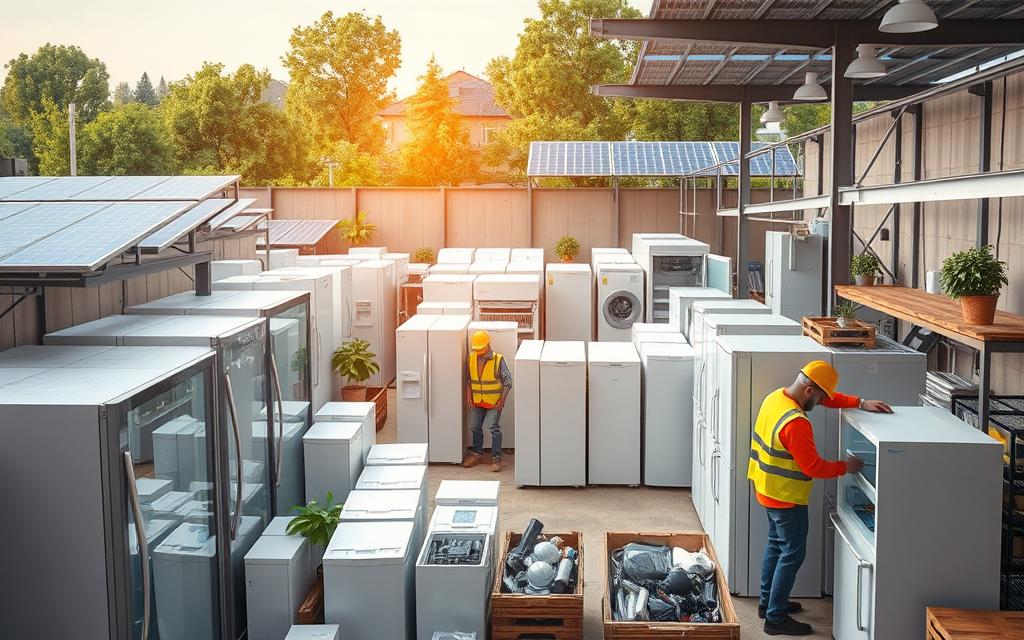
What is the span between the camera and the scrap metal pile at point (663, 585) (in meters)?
6.12

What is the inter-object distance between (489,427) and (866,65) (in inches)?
222

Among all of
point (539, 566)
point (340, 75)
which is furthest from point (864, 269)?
point (340, 75)

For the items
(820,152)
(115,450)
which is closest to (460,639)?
(115,450)

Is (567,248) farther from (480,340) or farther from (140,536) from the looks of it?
(140,536)

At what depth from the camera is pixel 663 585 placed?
6402 millimetres

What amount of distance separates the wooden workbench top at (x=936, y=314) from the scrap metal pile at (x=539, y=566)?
2989mm

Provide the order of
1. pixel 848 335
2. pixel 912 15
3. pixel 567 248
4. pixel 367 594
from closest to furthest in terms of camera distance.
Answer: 1. pixel 367 594
2. pixel 848 335
3. pixel 912 15
4. pixel 567 248

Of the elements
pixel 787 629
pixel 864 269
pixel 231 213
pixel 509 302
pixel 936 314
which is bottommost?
pixel 787 629

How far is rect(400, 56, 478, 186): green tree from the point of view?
129 feet

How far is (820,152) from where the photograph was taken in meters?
16.8

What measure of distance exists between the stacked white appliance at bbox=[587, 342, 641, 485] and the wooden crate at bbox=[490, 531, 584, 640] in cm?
391

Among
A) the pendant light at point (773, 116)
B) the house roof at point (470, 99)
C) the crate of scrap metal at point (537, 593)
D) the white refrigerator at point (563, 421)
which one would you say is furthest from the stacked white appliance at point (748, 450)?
the house roof at point (470, 99)

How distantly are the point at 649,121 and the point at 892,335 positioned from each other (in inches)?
887

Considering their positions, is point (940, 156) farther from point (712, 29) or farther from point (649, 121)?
point (649, 121)
